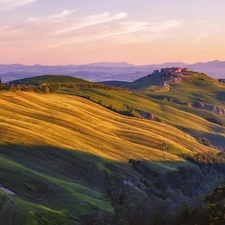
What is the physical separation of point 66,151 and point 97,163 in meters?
5.65

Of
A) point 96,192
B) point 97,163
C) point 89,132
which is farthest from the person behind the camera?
point 89,132

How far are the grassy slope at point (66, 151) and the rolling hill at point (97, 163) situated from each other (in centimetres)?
13

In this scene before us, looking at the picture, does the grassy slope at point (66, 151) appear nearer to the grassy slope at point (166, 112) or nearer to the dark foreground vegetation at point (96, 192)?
the dark foreground vegetation at point (96, 192)

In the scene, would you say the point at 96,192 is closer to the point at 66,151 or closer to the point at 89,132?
the point at 66,151

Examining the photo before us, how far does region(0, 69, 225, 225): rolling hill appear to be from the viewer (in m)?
41.4

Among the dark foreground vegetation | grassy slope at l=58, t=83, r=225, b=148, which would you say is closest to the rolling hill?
the dark foreground vegetation

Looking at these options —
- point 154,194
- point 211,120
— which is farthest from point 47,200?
point 211,120

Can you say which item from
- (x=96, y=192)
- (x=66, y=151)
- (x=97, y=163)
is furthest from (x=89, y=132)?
(x=96, y=192)

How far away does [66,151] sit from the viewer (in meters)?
70.7

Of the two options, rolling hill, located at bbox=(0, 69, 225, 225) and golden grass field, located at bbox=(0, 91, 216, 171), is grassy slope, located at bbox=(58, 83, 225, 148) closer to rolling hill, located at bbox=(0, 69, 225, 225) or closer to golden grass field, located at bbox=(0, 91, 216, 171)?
rolling hill, located at bbox=(0, 69, 225, 225)

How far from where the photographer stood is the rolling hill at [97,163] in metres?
41.4

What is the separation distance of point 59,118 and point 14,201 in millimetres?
57167

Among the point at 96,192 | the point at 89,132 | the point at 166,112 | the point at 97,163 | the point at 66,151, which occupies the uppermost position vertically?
the point at 89,132

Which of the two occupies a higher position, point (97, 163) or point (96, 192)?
point (97, 163)
